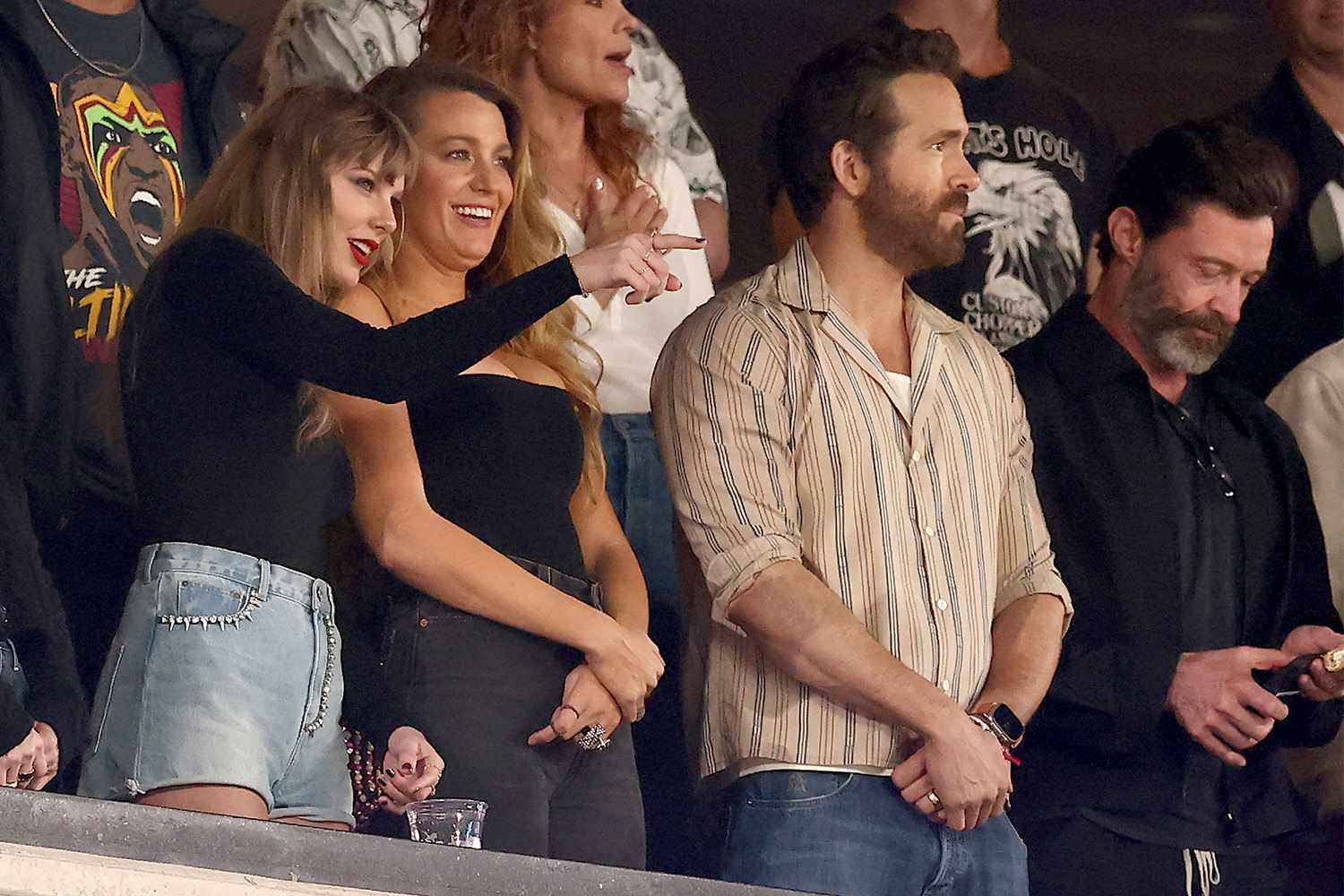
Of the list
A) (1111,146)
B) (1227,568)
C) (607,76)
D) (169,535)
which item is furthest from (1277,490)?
(169,535)

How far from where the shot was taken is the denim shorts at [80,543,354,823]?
2568 mm

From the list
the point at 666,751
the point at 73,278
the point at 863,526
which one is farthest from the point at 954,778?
the point at 73,278

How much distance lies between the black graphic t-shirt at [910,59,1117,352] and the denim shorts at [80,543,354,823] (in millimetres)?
1429

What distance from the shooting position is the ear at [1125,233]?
377 centimetres

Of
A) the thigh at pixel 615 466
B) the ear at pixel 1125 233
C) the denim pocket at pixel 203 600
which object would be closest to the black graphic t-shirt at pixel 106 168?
the denim pocket at pixel 203 600

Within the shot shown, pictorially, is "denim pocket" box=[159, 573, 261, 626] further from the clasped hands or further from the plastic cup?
the clasped hands

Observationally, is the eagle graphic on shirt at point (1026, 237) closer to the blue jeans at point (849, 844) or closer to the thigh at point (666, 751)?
the thigh at point (666, 751)

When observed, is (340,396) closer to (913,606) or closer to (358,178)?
(358,178)

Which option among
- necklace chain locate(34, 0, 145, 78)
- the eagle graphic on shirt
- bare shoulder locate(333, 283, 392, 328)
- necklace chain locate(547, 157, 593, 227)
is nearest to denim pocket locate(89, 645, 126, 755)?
bare shoulder locate(333, 283, 392, 328)

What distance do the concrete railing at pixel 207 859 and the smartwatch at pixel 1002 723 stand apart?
65cm

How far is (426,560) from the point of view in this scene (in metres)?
2.84

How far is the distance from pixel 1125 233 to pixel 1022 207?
17 centimetres

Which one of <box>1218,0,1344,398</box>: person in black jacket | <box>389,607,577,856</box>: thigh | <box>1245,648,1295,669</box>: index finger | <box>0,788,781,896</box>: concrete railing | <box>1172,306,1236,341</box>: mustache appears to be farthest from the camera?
<box>1218,0,1344,398</box>: person in black jacket

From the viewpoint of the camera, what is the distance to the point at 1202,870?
10.9 feet
